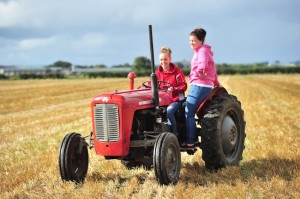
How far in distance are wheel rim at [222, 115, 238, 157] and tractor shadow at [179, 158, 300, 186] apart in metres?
0.30

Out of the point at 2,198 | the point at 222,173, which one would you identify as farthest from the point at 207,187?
the point at 2,198

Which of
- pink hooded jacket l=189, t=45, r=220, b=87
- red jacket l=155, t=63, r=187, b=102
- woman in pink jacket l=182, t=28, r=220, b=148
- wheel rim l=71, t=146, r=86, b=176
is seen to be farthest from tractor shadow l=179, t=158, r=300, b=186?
wheel rim l=71, t=146, r=86, b=176

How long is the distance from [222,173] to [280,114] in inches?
315

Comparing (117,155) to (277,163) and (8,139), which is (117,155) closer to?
(277,163)

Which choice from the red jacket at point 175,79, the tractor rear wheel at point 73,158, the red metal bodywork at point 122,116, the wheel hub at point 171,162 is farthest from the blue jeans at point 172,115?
the tractor rear wheel at point 73,158

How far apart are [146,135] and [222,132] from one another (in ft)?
4.32

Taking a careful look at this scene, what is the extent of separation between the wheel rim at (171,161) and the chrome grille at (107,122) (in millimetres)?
712

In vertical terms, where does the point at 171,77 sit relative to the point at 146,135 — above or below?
above

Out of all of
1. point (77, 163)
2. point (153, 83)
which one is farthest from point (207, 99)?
point (77, 163)

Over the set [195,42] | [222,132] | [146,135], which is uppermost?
[195,42]

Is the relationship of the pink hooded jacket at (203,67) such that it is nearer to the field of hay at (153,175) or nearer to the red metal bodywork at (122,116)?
the red metal bodywork at (122,116)

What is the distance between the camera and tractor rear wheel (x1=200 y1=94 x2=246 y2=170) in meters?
6.66

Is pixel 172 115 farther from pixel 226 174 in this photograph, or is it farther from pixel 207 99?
pixel 226 174

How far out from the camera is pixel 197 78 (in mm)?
6750
